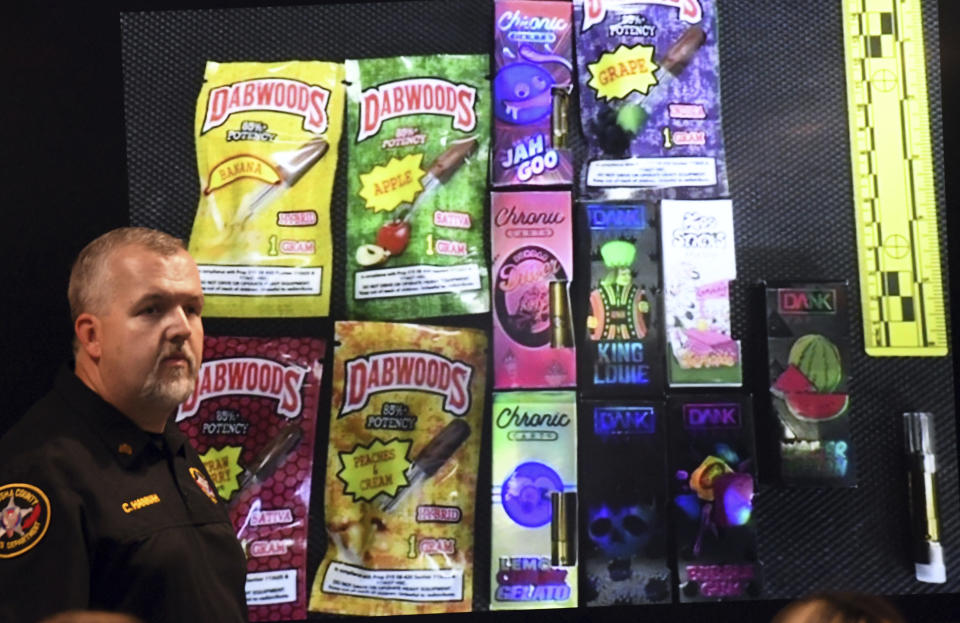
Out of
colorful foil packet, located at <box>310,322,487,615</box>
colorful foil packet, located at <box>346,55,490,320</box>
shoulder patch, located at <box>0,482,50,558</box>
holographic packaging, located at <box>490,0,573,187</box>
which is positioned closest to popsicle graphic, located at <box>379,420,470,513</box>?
colorful foil packet, located at <box>310,322,487,615</box>

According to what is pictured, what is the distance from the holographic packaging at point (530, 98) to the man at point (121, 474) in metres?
0.72

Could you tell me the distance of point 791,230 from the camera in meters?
2.16

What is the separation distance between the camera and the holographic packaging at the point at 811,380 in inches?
82.0

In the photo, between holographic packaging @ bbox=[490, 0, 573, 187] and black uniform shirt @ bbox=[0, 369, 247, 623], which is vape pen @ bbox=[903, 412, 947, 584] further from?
black uniform shirt @ bbox=[0, 369, 247, 623]

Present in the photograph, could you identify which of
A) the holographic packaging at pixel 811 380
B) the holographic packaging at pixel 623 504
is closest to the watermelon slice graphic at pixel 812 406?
the holographic packaging at pixel 811 380

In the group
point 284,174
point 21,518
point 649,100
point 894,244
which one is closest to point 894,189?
point 894,244

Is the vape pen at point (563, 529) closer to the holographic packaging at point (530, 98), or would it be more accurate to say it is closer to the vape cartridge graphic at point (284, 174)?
the holographic packaging at point (530, 98)

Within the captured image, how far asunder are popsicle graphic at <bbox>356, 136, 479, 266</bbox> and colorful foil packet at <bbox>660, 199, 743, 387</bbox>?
1.41ft

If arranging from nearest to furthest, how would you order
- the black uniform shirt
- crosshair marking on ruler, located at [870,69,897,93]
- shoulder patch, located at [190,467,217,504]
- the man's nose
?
the black uniform shirt < the man's nose < shoulder patch, located at [190,467,217,504] < crosshair marking on ruler, located at [870,69,897,93]

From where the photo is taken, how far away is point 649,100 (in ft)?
7.04

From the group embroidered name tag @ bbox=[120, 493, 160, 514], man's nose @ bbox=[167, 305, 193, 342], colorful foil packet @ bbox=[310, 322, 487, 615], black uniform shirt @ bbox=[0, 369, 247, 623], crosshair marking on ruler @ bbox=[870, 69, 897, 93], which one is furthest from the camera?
crosshair marking on ruler @ bbox=[870, 69, 897, 93]

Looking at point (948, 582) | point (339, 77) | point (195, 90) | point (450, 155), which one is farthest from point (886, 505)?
point (195, 90)

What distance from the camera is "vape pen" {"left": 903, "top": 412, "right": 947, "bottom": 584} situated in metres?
2.10

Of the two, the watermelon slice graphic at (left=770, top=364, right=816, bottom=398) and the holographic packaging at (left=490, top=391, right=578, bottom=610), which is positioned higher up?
the watermelon slice graphic at (left=770, top=364, right=816, bottom=398)
